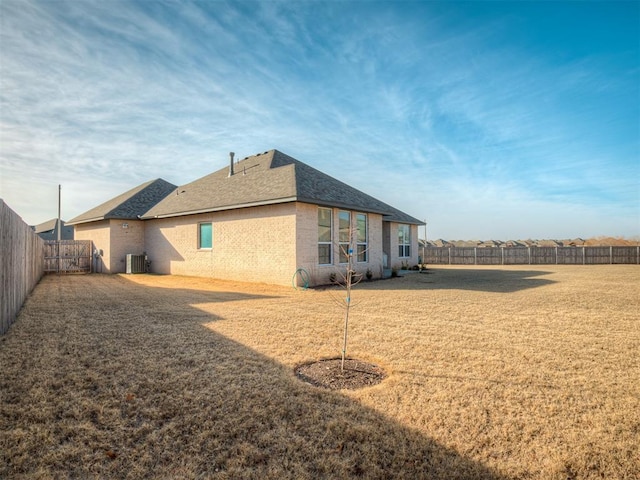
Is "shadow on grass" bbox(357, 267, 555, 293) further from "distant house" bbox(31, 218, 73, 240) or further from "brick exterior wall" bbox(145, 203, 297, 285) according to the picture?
"distant house" bbox(31, 218, 73, 240)

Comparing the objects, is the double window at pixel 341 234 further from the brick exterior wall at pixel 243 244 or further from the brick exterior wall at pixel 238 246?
the brick exterior wall at pixel 238 246

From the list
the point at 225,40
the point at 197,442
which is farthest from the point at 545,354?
the point at 225,40

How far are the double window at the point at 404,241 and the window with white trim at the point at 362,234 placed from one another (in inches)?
278

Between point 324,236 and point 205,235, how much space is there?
6.36 meters

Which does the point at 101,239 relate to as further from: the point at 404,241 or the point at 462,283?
the point at 462,283

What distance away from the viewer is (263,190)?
46.3 feet

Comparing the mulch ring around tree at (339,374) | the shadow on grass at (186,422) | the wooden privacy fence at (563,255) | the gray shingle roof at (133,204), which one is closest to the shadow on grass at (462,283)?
the mulch ring around tree at (339,374)

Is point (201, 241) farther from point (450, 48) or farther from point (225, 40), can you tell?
point (450, 48)

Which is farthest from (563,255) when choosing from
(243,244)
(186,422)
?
(186,422)

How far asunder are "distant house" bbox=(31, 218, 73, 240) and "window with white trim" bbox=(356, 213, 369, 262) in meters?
36.0

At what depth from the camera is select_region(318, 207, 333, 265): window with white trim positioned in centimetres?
1366

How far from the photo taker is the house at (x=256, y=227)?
512 inches

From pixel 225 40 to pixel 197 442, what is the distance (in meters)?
12.4

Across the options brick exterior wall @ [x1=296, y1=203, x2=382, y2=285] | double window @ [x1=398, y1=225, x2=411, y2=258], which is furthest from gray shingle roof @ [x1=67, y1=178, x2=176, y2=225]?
double window @ [x1=398, y1=225, x2=411, y2=258]
